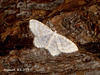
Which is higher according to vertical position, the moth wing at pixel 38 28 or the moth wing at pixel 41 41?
the moth wing at pixel 38 28

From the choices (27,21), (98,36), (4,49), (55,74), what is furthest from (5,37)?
(98,36)

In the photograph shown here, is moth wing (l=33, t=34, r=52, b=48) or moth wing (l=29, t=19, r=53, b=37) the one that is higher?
moth wing (l=29, t=19, r=53, b=37)

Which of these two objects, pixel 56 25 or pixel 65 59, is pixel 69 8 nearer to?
pixel 56 25

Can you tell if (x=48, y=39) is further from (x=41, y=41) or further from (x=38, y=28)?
(x=38, y=28)

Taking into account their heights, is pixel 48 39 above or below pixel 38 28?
below

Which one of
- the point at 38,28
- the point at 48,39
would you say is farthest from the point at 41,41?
the point at 38,28
